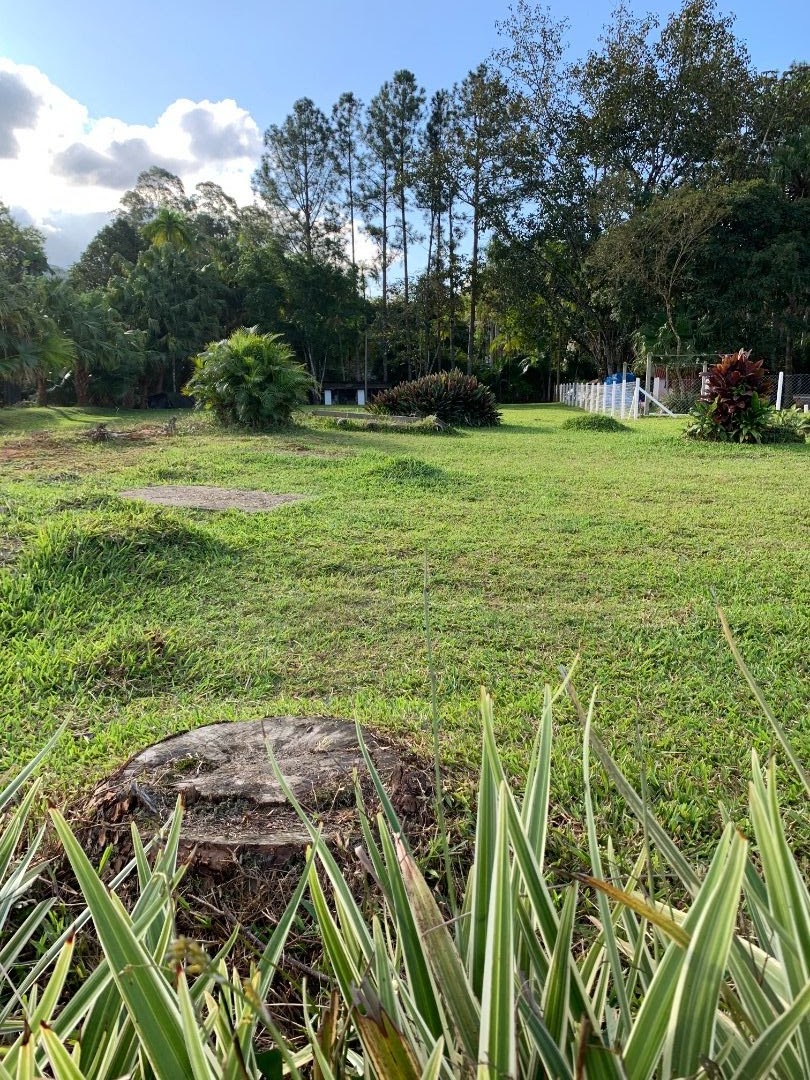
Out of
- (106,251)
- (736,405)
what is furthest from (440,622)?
(106,251)

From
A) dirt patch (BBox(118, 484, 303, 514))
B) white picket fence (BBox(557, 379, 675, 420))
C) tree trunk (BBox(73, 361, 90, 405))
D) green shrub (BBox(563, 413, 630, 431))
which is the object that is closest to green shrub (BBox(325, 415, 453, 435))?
green shrub (BBox(563, 413, 630, 431))

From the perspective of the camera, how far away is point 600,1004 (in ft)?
2.51

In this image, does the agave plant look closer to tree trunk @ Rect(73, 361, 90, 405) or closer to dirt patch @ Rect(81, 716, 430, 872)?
dirt patch @ Rect(81, 716, 430, 872)

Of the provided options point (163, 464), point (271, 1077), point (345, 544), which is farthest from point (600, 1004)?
point (163, 464)

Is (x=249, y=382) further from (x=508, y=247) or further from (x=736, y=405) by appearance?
(x=508, y=247)

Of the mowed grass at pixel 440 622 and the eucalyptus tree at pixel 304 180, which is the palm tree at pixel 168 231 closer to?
the eucalyptus tree at pixel 304 180

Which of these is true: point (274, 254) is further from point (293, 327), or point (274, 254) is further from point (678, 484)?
point (678, 484)

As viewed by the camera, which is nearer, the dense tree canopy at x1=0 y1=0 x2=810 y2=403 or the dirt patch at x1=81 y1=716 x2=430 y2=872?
the dirt patch at x1=81 y1=716 x2=430 y2=872

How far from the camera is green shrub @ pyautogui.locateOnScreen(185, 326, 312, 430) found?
1127cm

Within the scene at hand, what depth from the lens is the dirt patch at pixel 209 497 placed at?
5.32m

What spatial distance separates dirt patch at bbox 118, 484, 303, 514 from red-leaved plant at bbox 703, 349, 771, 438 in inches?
262

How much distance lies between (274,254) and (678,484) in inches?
1093

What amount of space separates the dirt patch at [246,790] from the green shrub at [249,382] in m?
10.1

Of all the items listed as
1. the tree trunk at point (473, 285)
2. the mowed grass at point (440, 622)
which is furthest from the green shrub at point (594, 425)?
the tree trunk at point (473, 285)
